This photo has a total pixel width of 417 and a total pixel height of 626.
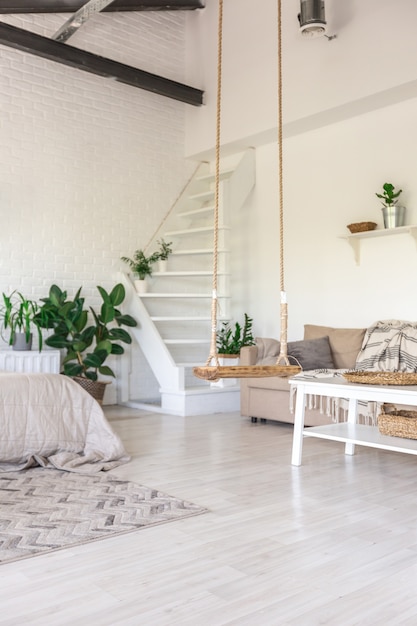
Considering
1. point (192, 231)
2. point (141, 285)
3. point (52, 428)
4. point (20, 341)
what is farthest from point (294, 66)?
point (52, 428)

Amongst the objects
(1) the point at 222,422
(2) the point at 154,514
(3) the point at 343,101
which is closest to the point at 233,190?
(3) the point at 343,101

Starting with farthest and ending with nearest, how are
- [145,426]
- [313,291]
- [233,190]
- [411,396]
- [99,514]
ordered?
[233,190] → [313,291] → [145,426] → [411,396] → [99,514]

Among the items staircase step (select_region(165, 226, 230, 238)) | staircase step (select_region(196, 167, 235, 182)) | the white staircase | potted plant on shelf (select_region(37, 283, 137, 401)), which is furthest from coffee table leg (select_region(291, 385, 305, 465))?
staircase step (select_region(196, 167, 235, 182))

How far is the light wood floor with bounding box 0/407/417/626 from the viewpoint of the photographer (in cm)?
179

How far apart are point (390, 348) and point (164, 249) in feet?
9.21

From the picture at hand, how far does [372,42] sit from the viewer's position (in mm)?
5129

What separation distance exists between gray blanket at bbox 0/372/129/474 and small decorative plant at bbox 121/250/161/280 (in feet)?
8.86

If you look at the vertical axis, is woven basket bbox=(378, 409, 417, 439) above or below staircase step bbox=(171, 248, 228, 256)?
below

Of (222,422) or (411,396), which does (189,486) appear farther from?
(222,422)

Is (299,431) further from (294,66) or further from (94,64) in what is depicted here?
(94,64)

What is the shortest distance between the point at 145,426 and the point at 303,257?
2.31 metres

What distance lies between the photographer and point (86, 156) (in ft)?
21.0

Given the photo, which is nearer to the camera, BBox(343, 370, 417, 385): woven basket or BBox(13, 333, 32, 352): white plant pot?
BBox(343, 370, 417, 385): woven basket

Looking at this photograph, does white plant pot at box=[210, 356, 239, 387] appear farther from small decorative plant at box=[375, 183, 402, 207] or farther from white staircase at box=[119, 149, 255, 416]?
small decorative plant at box=[375, 183, 402, 207]
